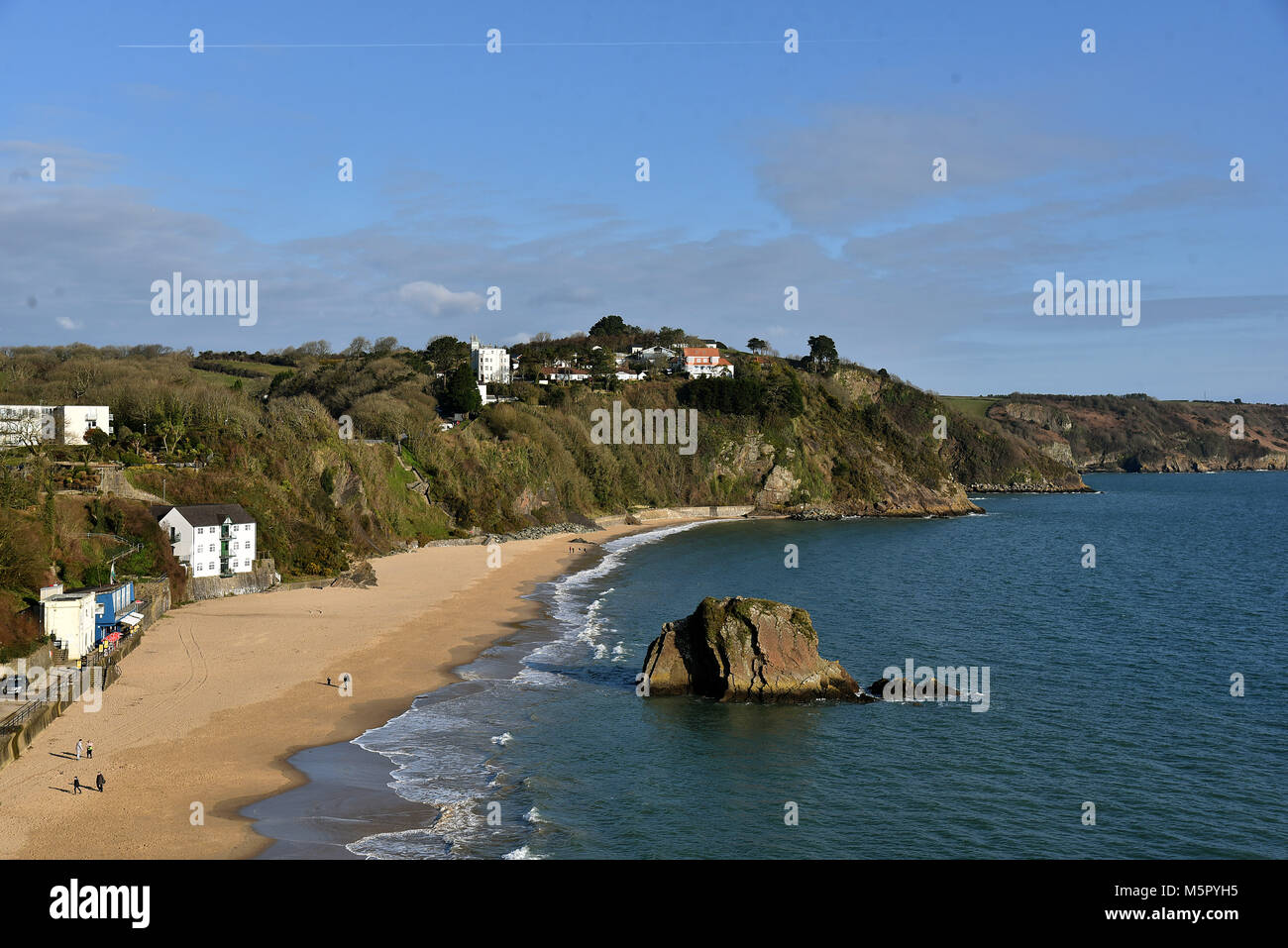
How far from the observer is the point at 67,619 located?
38188 mm

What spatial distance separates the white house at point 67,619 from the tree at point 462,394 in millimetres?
79598

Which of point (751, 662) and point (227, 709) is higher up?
point (751, 662)

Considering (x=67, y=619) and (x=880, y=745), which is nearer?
(x=880, y=745)

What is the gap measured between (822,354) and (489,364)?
67252 millimetres

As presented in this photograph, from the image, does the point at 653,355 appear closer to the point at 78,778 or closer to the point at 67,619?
the point at 67,619

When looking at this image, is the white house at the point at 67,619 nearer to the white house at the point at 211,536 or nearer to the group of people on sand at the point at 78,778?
the group of people on sand at the point at 78,778

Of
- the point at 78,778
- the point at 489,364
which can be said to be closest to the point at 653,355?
the point at 489,364

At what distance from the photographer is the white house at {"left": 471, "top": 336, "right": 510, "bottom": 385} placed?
491 feet

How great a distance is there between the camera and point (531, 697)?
38125 mm

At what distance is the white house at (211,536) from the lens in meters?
54.6

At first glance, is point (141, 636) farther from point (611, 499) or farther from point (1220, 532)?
point (1220, 532)

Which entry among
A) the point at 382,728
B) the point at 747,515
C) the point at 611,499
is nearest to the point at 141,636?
the point at 382,728

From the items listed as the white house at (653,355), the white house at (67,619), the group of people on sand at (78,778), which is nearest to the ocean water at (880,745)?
the group of people on sand at (78,778)
